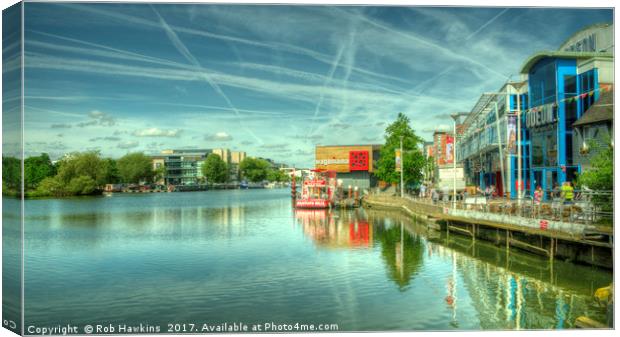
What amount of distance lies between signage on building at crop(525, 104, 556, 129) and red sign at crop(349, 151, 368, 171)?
52907mm

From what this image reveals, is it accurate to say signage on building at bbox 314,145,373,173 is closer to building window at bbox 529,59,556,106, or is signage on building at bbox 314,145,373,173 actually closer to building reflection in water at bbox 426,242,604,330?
building window at bbox 529,59,556,106

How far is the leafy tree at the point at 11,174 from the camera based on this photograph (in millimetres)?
12047

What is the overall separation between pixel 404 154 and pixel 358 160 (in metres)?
26.8

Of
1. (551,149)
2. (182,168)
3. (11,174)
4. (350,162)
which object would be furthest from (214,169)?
(11,174)

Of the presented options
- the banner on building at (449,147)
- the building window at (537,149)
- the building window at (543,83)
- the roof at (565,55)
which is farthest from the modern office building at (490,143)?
the banner on building at (449,147)

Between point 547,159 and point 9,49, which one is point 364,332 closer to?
point 9,49

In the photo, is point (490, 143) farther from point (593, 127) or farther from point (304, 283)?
point (304, 283)

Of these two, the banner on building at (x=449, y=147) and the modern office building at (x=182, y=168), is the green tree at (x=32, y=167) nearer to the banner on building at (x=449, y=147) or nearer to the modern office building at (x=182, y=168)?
the banner on building at (x=449, y=147)

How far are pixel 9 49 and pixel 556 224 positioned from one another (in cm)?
1913

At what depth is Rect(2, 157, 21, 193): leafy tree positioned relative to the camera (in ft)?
39.5

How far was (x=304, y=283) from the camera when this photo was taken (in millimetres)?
18703

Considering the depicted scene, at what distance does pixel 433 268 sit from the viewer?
22500 millimetres

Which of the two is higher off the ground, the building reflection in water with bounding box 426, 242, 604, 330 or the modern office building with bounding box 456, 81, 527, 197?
the modern office building with bounding box 456, 81, 527, 197

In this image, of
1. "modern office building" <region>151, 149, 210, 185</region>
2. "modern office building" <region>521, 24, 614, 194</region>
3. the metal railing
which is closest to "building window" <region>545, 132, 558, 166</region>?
"modern office building" <region>521, 24, 614, 194</region>
